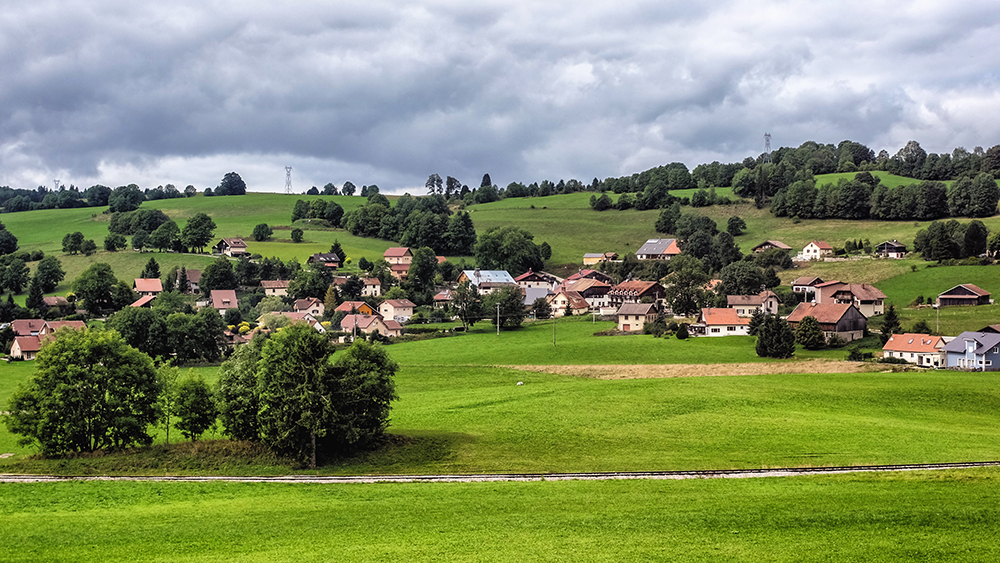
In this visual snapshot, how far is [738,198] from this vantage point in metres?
187

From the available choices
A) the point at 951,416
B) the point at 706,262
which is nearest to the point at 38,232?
the point at 706,262

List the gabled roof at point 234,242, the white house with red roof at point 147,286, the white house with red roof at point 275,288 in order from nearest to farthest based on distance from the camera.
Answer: the white house with red roof at point 147,286 → the white house with red roof at point 275,288 → the gabled roof at point 234,242

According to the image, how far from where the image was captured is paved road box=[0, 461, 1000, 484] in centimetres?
3800

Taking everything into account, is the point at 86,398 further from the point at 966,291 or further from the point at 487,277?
the point at 487,277

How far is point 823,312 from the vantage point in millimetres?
80812

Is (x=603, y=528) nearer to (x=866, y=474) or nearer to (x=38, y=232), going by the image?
(x=866, y=474)

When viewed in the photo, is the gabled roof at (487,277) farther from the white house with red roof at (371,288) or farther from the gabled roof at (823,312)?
the gabled roof at (823,312)

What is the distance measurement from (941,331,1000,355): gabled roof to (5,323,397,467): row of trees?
161 feet

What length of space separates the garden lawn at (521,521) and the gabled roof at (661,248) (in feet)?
354

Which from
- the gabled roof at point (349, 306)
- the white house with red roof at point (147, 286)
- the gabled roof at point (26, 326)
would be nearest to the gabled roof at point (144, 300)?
the white house with red roof at point (147, 286)

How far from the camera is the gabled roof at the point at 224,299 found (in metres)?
118

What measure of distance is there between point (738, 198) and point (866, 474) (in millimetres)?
157463

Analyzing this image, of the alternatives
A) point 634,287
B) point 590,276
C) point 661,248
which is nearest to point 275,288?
point 590,276

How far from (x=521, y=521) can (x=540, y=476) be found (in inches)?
365
